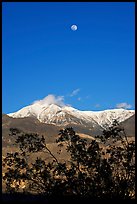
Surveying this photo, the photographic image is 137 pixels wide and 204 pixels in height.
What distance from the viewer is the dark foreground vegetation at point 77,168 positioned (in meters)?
3.90

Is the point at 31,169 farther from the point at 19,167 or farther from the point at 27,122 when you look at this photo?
Result: the point at 27,122

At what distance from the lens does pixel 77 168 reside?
4.18 metres

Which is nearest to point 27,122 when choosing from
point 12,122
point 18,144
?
point 12,122

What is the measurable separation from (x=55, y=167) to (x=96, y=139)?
0.66 m

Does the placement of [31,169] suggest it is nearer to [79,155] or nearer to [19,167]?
[19,167]

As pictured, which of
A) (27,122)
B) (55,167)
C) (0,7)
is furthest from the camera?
(27,122)

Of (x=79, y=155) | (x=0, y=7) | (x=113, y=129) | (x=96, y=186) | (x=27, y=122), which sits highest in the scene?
(x=27, y=122)

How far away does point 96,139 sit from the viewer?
446cm

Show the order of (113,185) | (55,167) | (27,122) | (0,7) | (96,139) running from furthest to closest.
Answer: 1. (27,122)
2. (96,139)
3. (55,167)
4. (113,185)
5. (0,7)

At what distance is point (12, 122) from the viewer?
162875 mm

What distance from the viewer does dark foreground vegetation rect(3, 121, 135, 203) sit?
3902 millimetres

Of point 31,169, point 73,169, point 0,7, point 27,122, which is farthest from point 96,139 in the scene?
point 27,122

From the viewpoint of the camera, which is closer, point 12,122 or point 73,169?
point 73,169

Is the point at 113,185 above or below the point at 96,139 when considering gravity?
below
